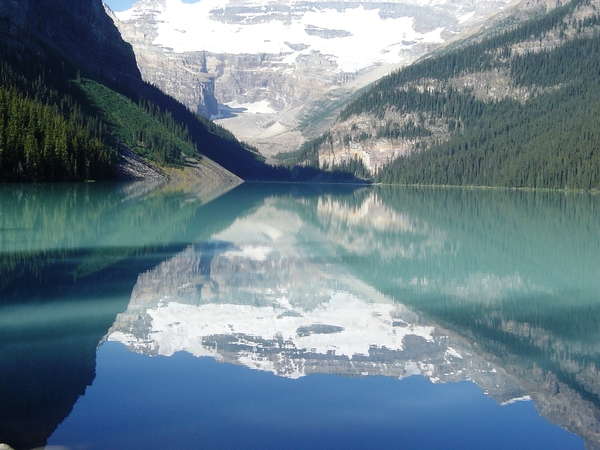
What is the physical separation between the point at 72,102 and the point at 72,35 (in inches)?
2050

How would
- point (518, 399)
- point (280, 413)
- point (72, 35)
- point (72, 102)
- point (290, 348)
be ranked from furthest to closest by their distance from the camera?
A: 1. point (72, 35)
2. point (72, 102)
3. point (290, 348)
4. point (518, 399)
5. point (280, 413)

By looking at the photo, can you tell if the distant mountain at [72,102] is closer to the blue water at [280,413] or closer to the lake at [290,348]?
the lake at [290,348]

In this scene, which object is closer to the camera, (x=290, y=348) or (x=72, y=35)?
(x=290, y=348)

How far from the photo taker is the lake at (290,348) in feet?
33.9

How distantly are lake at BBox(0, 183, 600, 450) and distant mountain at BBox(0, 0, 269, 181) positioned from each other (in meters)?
54.4

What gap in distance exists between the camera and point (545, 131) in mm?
174875

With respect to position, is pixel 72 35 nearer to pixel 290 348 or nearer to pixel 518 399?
pixel 290 348

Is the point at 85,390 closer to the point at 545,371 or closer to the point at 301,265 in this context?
the point at 545,371

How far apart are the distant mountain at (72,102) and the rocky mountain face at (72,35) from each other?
0.24m

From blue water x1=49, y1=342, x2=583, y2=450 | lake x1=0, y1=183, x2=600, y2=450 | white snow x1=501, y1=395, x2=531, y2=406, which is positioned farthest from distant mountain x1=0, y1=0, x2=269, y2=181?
white snow x1=501, y1=395, x2=531, y2=406

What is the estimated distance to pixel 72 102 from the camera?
11844cm

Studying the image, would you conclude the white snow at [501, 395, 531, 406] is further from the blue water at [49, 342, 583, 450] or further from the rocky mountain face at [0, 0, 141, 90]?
the rocky mountain face at [0, 0, 141, 90]

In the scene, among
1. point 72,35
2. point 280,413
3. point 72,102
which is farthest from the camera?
point 72,35

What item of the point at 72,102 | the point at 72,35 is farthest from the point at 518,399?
the point at 72,35
